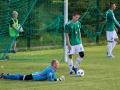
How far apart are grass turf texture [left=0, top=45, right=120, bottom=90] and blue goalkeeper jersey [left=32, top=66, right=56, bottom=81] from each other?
8.7 inches

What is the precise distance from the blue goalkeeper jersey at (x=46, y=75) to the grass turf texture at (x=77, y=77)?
0.22m

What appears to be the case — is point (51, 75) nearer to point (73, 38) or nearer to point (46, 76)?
point (46, 76)

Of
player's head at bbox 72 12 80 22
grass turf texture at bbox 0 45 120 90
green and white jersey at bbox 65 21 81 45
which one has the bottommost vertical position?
grass turf texture at bbox 0 45 120 90

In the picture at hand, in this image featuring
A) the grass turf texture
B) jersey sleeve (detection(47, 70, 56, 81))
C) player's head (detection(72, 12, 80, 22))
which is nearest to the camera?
the grass turf texture

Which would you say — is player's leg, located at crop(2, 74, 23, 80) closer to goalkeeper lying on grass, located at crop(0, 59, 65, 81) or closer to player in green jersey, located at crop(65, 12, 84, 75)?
goalkeeper lying on grass, located at crop(0, 59, 65, 81)

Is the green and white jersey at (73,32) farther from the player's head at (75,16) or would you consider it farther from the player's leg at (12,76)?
the player's leg at (12,76)

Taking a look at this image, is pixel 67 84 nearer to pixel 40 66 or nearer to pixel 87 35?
pixel 40 66

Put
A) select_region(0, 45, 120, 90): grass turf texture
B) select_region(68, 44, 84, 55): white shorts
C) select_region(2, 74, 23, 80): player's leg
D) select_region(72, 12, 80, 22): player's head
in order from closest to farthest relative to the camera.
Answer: select_region(0, 45, 120, 90): grass turf texture < select_region(2, 74, 23, 80): player's leg < select_region(72, 12, 80, 22): player's head < select_region(68, 44, 84, 55): white shorts

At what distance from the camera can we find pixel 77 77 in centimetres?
1280

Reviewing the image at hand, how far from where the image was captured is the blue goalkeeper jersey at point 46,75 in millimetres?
11912

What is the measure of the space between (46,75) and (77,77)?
1158 millimetres

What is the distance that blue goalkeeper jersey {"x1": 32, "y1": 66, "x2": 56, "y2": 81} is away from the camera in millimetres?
11912

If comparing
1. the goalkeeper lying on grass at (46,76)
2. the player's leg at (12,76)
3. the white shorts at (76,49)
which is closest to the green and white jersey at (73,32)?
the white shorts at (76,49)

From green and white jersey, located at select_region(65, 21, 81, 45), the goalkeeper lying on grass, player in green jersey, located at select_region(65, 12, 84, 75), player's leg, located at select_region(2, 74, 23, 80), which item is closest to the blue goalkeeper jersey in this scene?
the goalkeeper lying on grass
